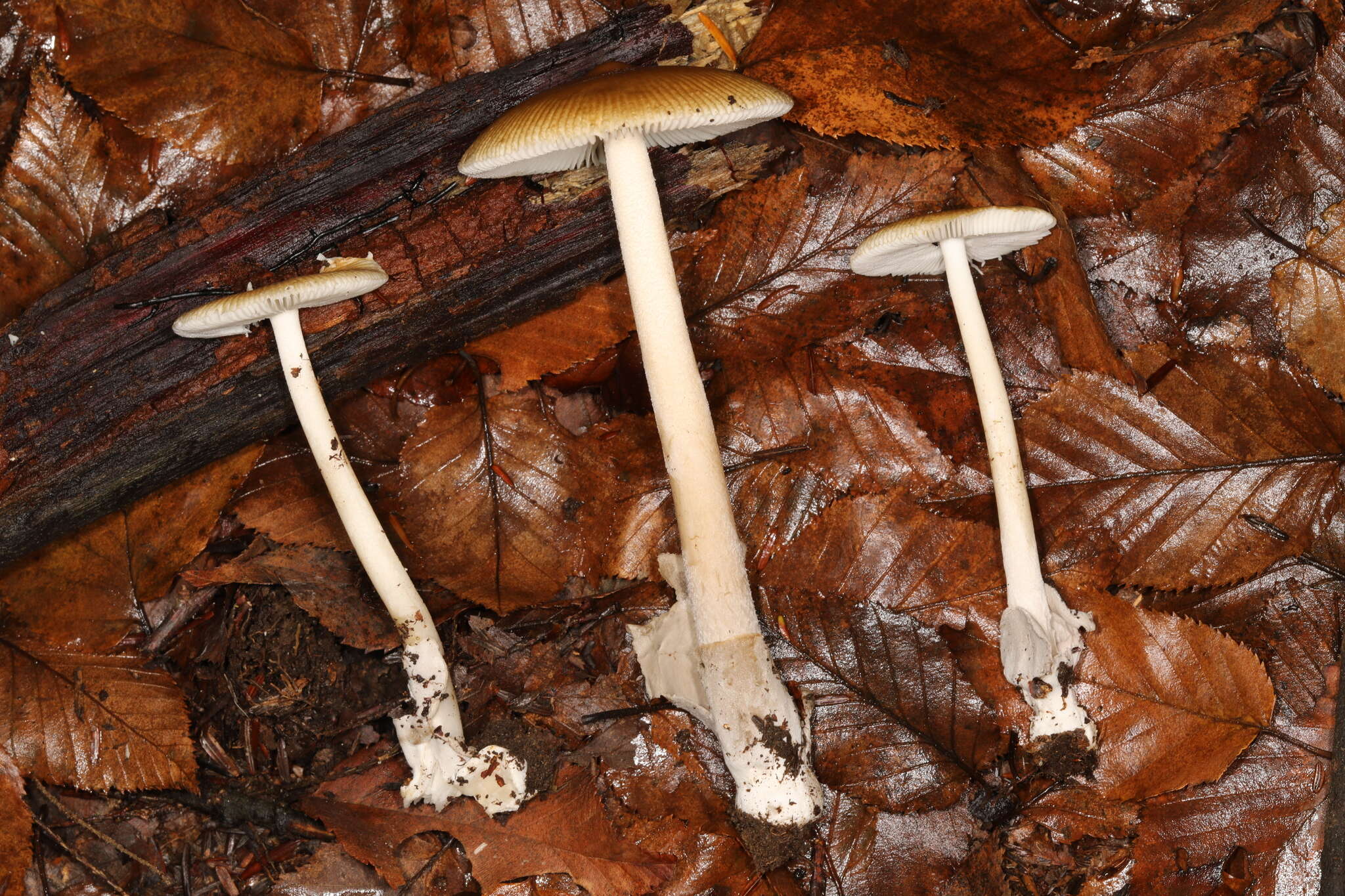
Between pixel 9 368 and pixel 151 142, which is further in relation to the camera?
pixel 151 142

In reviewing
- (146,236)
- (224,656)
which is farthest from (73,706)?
(146,236)

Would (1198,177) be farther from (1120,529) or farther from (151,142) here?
(151,142)

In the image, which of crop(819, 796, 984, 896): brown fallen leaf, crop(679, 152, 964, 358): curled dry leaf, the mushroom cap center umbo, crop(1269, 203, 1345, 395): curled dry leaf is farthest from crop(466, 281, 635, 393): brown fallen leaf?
→ crop(1269, 203, 1345, 395): curled dry leaf

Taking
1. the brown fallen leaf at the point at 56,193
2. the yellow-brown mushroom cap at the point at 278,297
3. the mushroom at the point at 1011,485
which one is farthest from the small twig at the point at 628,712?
the brown fallen leaf at the point at 56,193

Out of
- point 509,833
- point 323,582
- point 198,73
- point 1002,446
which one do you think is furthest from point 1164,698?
point 198,73

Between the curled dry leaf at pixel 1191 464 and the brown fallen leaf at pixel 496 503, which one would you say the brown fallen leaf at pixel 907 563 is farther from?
the brown fallen leaf at pixel 496 503
